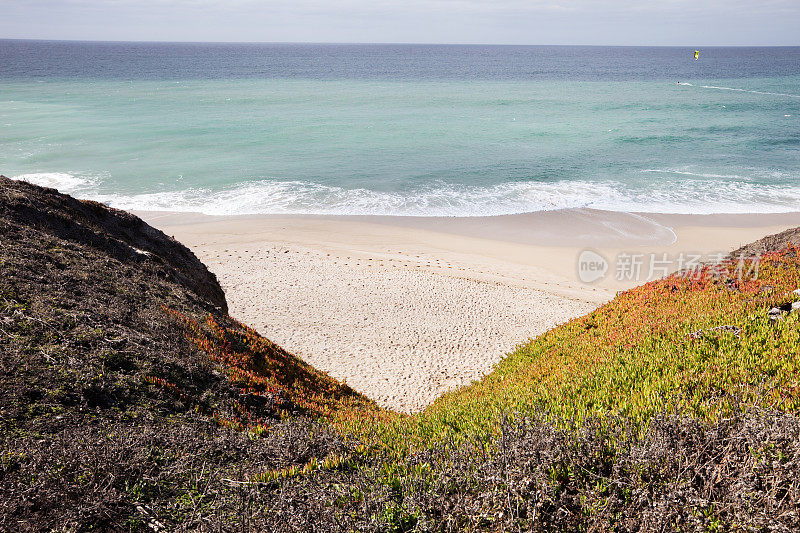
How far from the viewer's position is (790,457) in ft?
11.8

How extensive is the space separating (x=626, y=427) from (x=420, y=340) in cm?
1061

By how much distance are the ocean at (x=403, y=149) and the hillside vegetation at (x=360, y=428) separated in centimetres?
2139

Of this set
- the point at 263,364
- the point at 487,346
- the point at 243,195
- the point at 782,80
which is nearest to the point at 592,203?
the point at 487,346

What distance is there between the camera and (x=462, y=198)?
3075cm

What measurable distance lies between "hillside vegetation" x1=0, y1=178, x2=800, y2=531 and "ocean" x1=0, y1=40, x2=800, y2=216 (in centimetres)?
2139

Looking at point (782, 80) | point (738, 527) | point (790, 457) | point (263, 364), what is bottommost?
point (263, 364)

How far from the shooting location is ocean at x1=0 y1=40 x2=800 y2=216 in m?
30.5

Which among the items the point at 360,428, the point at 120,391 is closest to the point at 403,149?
the point at 360,428

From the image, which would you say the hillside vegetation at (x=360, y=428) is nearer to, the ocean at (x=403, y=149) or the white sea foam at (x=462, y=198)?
the white sea foam at (x=462, y=198)

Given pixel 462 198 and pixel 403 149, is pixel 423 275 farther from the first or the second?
pixel 403 149

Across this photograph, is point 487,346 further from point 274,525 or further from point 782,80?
point 782,80

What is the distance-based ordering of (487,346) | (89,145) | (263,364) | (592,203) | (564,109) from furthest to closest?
(564,109) → (89,145) → (592,203) → (487,346) → (263,364)

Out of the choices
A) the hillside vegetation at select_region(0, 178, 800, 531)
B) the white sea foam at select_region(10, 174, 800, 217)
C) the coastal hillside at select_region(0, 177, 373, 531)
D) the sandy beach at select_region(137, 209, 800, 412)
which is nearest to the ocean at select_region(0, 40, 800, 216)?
the white sea foam at select_region(10, 174, 800, 217)

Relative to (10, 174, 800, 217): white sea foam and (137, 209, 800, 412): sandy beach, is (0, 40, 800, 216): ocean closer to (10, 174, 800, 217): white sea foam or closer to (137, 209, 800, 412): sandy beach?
(10, 174, 800, 217): white sea foam
